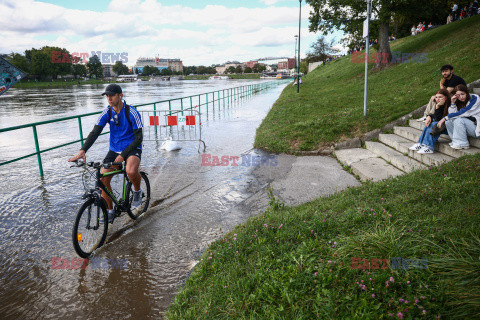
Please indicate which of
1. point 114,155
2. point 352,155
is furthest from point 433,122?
point 114,155

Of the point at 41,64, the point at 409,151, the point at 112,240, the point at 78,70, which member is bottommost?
the point at 112,240

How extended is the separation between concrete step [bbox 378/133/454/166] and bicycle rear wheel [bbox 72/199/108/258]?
228 inches

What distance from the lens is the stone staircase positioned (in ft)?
19.3

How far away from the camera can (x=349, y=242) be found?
3.03 m

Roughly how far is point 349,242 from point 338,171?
413 centimetres

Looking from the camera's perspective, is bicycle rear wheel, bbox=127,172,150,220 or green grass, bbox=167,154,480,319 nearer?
green grass, bbox=167,154,480,319

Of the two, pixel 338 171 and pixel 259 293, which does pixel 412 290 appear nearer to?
pixel 259 293

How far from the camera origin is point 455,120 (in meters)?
5.96

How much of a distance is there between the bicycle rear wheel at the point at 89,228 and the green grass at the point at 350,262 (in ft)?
5.52

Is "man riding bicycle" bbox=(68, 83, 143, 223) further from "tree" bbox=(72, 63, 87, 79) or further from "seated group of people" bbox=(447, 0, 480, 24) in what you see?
"tree" bbox=(72, 63, 87, 79)

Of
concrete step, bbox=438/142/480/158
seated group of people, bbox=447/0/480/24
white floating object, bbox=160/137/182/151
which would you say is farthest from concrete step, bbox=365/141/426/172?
seated group of people, bbox=447/0/480/24

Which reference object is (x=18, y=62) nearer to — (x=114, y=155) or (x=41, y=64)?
(x=41, y=64)

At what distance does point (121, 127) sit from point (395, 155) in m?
5.76

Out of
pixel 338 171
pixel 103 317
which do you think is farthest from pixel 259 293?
pixel 338 171
